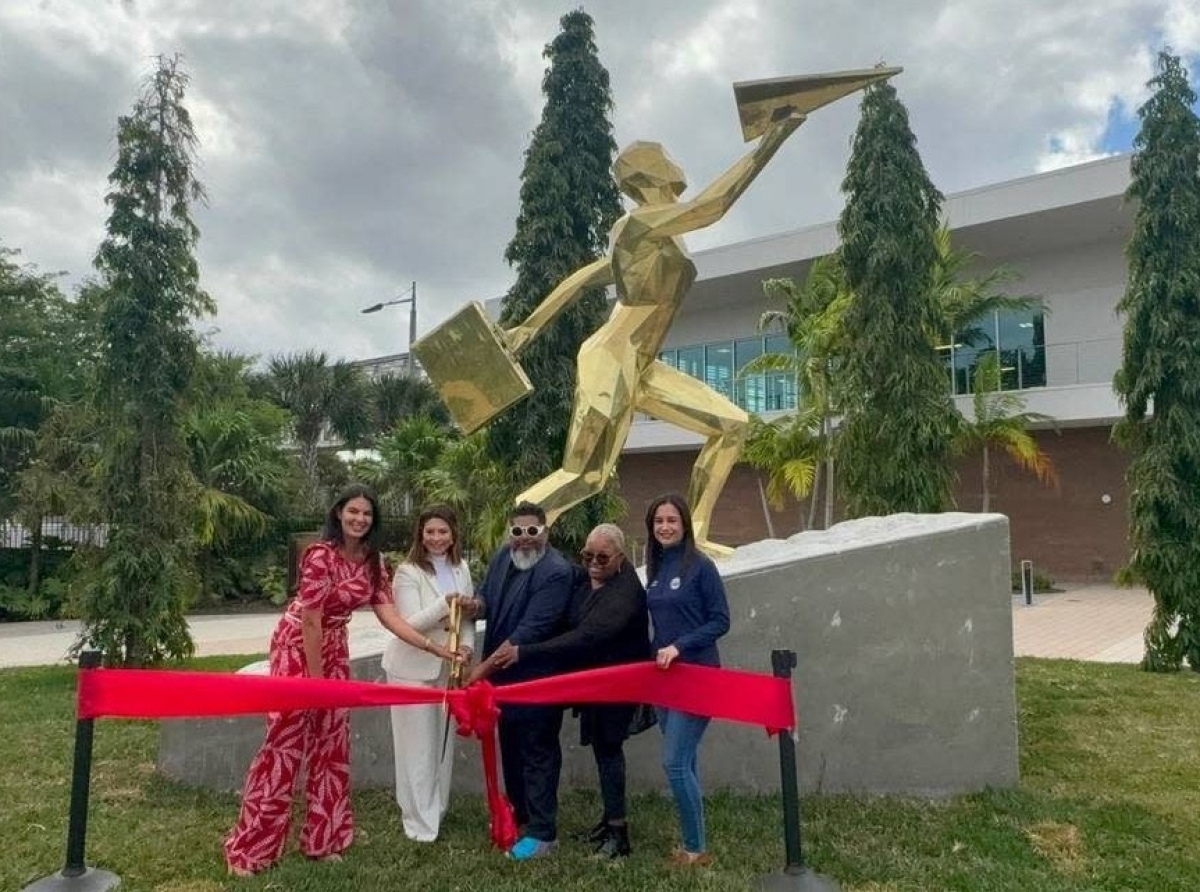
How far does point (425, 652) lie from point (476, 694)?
1.17 ft

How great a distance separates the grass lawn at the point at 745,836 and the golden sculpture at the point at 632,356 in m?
1.87

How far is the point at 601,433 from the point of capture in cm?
572

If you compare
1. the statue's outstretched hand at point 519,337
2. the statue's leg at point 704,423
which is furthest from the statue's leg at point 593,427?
the statue's outstretched hand at point 519,337

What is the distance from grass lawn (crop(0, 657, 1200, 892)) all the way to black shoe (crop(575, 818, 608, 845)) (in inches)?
2.7

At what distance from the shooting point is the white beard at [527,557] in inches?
155

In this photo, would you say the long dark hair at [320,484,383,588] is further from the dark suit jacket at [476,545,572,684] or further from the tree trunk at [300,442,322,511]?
the tree trunk at [300,442,322,511]

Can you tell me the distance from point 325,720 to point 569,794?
147cm

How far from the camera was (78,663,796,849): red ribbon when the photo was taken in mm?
3662

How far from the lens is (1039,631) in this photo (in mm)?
12680

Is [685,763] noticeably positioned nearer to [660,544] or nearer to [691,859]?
[691,859]

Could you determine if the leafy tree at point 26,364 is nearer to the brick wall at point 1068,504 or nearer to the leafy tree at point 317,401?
the leafy tree at point 317,401

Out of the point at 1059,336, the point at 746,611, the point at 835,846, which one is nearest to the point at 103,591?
the point at 746,611

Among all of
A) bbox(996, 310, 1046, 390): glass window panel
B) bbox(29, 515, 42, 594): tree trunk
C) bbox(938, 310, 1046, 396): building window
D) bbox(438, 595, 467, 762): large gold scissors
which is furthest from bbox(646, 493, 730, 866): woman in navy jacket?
bbox(996, 310, 1046, 390): glass window panel

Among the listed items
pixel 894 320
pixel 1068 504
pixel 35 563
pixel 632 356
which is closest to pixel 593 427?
pixel 632 356
